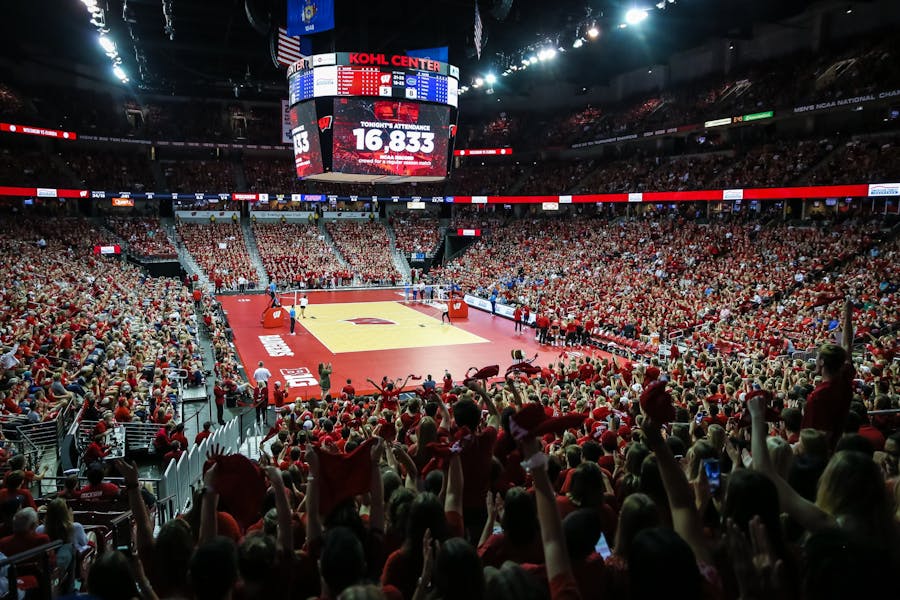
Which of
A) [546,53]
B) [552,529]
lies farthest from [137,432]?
[546,53]

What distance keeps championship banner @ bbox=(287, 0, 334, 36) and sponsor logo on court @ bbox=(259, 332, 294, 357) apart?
40.2ft

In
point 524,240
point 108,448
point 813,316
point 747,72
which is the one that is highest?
point 747,72

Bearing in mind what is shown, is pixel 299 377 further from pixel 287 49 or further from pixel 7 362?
pixel 287 49

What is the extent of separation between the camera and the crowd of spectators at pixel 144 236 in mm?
41750

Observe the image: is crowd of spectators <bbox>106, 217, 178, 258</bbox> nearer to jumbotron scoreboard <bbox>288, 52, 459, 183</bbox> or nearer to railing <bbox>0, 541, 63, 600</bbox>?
jumbotron scoreboard <bbox>288, 52, 459, 183</bbox>

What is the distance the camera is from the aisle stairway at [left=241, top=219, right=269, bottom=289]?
142 ft

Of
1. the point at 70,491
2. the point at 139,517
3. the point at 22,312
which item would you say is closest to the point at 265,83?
the point at 22,312

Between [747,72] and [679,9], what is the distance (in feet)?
26.8

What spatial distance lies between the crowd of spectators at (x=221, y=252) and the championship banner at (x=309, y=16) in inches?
828

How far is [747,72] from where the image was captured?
3750 centimetres

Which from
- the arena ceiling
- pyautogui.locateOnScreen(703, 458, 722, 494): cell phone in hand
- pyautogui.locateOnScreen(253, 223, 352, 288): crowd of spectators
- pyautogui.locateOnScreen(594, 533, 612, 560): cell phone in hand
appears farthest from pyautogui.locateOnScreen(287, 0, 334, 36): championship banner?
pyautogui.locateOnScreen(703, 458, 722, 494): cell phone in hand

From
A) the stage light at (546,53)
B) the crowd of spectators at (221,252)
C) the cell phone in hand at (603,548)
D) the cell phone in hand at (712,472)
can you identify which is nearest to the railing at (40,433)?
the cell phone in hand at (603,548)

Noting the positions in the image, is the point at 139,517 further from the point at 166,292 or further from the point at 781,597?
the point at 166,292

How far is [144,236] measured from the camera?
43531 mm
